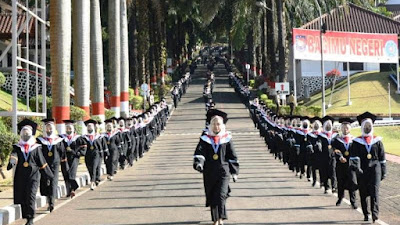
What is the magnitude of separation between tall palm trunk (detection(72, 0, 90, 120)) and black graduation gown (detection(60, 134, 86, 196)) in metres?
10.5

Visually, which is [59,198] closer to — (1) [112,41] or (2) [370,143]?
(2) [370,143]

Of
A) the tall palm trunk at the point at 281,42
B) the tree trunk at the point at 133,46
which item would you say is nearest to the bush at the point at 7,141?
the tall palm trunk at the point at 281,42

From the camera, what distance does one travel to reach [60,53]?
24.8 m

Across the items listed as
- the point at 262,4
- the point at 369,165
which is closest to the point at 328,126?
the point at 369,165

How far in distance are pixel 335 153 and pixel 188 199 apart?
3.28m

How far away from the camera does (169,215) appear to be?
538 inches

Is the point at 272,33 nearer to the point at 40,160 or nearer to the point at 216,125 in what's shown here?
the point at 40,160

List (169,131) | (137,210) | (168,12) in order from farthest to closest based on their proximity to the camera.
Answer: (168,12), (169,131), (137,210)

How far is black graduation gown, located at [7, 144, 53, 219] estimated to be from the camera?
13164 mm

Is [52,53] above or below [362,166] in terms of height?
above

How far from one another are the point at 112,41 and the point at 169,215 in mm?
25380

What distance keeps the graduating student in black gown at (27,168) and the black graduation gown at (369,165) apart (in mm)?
5595

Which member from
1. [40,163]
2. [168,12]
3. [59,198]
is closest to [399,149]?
[59,198]

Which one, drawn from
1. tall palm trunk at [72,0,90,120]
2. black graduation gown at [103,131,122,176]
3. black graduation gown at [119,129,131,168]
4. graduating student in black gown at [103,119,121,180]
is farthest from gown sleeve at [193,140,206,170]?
tall palm trunk at [72,0,90,120]
